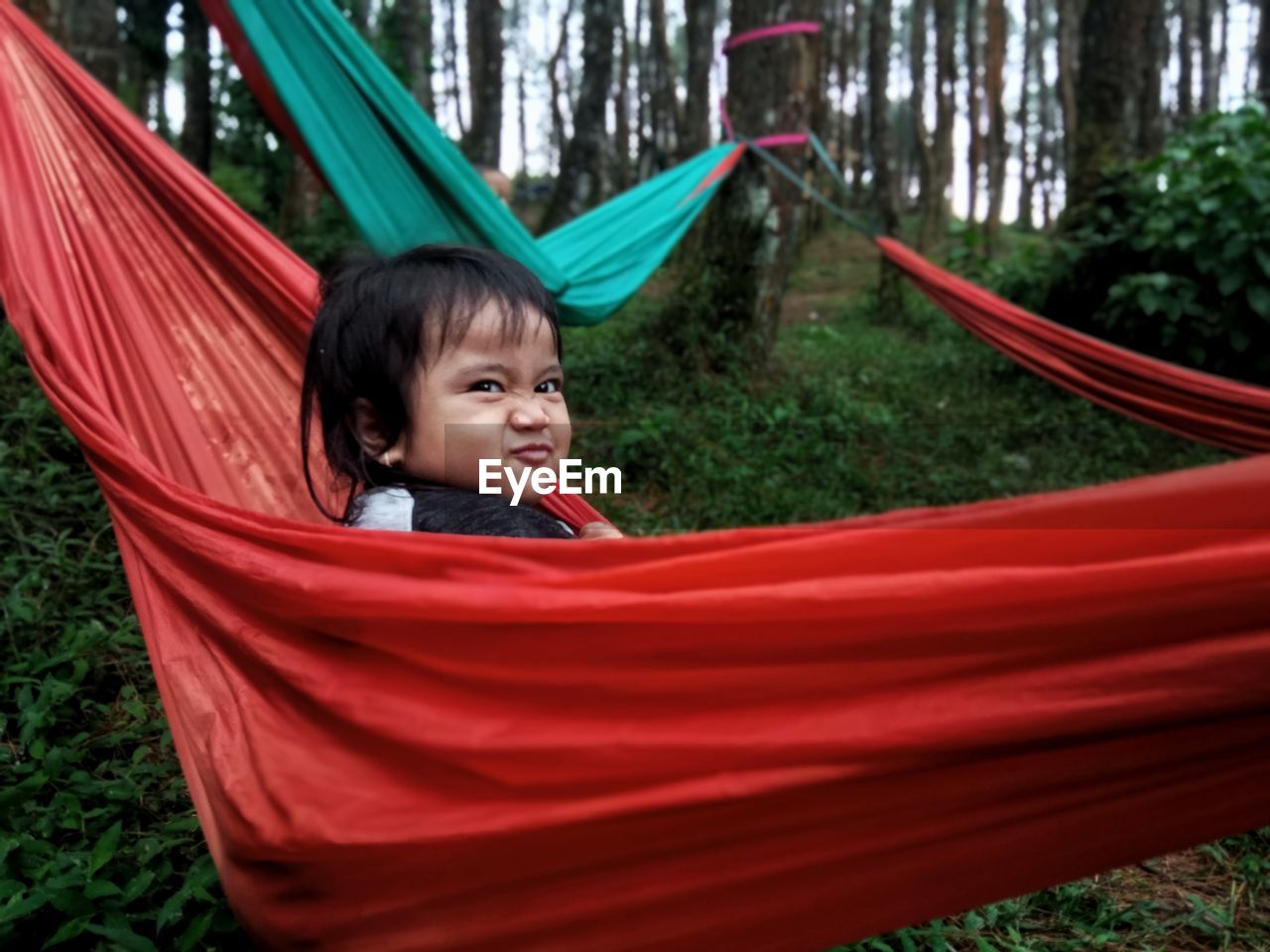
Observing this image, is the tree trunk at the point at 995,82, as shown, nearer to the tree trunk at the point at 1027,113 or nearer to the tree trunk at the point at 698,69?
the tree trunk at the point at 698,69

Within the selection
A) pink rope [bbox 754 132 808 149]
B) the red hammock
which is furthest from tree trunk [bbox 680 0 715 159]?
the red hammock

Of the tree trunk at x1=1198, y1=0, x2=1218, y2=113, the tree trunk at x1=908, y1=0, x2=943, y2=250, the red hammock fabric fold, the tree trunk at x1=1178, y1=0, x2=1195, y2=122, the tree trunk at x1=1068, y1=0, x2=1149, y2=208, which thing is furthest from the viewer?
the tree trunk at x1=1198, y1=0, x2=1218, y2=113

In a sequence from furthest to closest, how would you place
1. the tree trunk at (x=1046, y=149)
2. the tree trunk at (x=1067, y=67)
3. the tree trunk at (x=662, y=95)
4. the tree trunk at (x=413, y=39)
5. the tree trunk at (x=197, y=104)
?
1. the tree trunk at (x=1046, y=149)
2. the tree trunk at (x=662, y=95)
3. the tree trunk at (x=1067, y=67)
4. the tree trunk at (x=413, y=39)
5. the tree trunk at (x=197, y=104)

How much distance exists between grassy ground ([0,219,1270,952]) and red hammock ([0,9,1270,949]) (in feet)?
1.32

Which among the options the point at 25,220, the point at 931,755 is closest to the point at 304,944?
the point at 931,755

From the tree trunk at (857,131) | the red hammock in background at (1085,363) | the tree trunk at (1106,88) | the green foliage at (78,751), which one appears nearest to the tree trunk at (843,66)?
the tree trunk at (857,131)

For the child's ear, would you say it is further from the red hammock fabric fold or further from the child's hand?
the red hammock fabric fold

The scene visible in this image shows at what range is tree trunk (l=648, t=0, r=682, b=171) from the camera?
40.3ft

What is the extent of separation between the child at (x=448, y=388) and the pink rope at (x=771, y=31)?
303cm

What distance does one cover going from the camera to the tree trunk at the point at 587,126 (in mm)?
6793

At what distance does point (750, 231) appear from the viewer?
3.94 meters

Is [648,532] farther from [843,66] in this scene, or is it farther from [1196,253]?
[843,66]

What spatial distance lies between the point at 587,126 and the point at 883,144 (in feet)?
12.7

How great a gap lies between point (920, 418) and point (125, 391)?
3.14m
